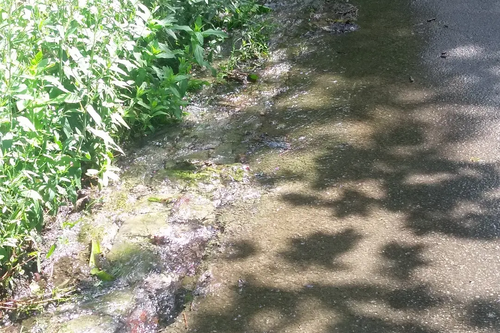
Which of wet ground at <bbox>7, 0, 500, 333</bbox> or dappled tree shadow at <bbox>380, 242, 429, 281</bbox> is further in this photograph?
dappled tree shadow at <bbox>380, 242, 429, 281</bbox>

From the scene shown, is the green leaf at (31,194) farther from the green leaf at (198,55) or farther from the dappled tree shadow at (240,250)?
the green leaf at (198,55)

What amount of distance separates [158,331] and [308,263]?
2.81 ft

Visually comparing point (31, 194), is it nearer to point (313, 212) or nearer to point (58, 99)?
point (58, 99)

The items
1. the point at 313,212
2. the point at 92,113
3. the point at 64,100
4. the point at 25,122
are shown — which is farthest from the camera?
the point at 313,212

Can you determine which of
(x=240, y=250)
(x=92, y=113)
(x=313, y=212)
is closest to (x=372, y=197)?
(x=313, y=212)

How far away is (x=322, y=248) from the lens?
134 inches

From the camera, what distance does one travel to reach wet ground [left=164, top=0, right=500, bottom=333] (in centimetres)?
301

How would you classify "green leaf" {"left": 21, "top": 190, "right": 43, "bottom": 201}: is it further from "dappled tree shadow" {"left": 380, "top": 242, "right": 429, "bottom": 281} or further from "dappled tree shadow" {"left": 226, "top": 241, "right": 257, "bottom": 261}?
"dappled tree shadow" {"left": 380, "top": 242, "right": 429, "bottom": 281}

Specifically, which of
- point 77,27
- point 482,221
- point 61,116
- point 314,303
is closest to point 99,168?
point 61,116

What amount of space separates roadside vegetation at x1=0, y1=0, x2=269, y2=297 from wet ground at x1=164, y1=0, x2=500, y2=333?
Answer: 86 centimetres

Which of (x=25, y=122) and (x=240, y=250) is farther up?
(x=25, y=122)

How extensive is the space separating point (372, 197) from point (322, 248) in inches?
21.1

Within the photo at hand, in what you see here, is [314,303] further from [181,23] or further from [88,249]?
[181,23]

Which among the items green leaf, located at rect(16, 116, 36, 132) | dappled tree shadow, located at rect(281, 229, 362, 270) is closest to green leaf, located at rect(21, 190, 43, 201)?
green leaf, located at rect(16, 116, 36, 132)
